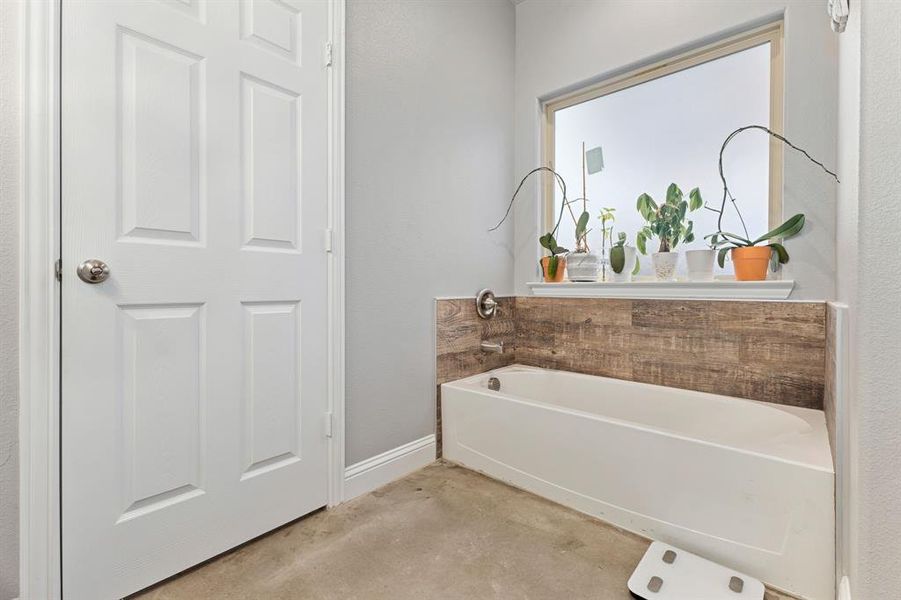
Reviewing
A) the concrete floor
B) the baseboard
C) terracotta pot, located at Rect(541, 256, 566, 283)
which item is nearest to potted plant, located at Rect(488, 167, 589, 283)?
terracotta pot, located at Rect(541, 256, 566, 283)

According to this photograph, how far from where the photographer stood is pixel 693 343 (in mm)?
1990

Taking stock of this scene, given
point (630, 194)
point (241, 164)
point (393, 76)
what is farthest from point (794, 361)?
point (241, 164)

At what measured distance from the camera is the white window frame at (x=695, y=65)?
6.10 ft

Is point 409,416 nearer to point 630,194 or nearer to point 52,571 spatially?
point 52,571

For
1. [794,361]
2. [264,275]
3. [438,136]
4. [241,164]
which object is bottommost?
[794,361]

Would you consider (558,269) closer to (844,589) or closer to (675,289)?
(675,289)

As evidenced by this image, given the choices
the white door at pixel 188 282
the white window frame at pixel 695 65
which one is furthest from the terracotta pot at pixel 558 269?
the white door at pixel 188 282

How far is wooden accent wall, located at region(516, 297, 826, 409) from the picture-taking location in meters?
1.74

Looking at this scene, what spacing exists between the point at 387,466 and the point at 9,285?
1.40 metres

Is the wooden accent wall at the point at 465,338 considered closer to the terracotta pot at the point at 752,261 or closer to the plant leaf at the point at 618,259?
the plant leaf at the point at 618,259

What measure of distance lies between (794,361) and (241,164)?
2234 mm

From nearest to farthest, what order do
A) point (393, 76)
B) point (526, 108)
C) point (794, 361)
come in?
point (794, 361)
point (393, 76)
point (526, 108)

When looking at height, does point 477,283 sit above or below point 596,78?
below

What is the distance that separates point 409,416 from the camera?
79.6 inches
